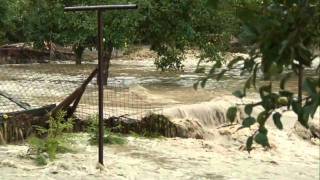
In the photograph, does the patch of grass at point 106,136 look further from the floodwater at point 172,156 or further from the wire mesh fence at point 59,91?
the wire mesh fence at point 59,91

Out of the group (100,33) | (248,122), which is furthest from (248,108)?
(100,33)

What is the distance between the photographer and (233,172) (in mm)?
7086

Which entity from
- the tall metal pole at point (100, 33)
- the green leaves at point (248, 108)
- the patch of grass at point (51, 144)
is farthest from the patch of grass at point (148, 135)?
the green leaves at point (248, 108)

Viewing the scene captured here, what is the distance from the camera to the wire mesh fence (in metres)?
10.4

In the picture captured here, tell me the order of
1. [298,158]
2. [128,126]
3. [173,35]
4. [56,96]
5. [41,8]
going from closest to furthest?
[298,158] < [128,126] < [56,96] < [173,35] < [41,8]

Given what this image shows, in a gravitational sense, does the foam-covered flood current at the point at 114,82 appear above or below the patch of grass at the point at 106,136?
below

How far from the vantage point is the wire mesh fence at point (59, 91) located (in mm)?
10391

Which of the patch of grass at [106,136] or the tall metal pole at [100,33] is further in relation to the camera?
the patch of grass at [106,136]

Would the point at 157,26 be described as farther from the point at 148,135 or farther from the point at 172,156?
the point at 172,156

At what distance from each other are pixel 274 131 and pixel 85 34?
718 centimetres

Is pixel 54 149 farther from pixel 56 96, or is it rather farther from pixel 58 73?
pixel 58 73

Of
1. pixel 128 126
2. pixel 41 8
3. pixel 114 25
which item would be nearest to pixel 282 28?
pixel 128 126

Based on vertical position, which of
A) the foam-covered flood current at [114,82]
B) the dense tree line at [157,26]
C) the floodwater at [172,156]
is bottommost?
the foam-covered flood current at [114,82]

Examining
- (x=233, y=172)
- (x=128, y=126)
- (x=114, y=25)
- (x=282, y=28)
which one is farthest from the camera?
(x=114, y=25)
